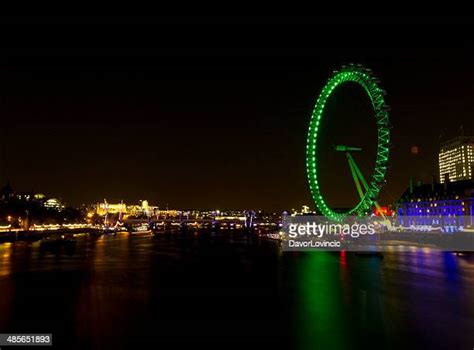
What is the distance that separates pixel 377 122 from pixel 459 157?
10500cm

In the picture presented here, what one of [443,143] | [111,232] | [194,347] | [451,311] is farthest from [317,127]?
[443,143]

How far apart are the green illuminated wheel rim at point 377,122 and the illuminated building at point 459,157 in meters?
95.5

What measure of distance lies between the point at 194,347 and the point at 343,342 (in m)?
3.72

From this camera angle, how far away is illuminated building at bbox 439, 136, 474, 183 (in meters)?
126

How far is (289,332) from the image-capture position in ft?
41.6

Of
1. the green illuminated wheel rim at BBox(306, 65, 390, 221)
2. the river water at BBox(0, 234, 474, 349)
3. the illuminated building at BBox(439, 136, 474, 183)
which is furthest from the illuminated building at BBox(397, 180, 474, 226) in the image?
the river water at BBox(0, 234, 474, 349)

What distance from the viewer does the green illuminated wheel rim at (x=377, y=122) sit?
36531 millimetres

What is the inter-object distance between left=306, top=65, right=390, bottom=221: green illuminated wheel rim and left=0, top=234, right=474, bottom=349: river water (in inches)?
382

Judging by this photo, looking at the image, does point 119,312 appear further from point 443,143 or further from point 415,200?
point 443,143

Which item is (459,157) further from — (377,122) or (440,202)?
(377,122)

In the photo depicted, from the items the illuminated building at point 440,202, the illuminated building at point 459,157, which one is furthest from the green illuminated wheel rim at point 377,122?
the illuminated building at point 459,157

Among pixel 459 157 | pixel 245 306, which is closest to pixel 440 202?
pixel 459 157

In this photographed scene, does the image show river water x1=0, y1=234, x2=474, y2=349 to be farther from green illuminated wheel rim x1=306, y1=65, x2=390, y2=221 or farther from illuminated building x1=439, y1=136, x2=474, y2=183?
illuminated building x1=439, y1=136, x2=474, y2=183

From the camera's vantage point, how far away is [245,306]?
53.0ft
